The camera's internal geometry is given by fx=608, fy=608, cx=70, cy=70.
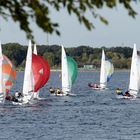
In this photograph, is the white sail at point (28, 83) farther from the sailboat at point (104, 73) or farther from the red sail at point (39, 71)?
the sailboat at point (104, 73)

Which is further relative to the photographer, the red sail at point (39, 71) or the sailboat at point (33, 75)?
the red sail at point (39, 71)

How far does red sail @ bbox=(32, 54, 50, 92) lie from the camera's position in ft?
213

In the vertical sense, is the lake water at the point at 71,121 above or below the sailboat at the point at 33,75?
below

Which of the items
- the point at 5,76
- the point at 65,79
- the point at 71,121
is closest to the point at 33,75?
the point at 5,76

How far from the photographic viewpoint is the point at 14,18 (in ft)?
20.8

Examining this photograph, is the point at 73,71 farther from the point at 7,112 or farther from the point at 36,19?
the point at 36,19

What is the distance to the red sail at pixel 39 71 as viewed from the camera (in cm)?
6481

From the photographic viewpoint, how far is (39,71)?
65375 millimetres

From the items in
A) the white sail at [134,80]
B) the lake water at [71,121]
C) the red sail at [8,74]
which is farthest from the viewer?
the white sail at [134,80]

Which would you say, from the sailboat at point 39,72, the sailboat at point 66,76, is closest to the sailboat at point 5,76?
the sailboat at point 39,72

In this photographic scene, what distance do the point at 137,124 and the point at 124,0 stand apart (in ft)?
122

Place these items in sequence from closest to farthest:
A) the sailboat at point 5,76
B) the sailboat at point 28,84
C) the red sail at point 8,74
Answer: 1. the sailboat at point 5,76
2. the red sail at point 8,74
3. the sailboat at point 28,84

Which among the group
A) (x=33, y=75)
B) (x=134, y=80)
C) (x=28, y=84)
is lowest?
(x=28, y=84)

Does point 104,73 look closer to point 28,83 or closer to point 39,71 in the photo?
point 39,71
